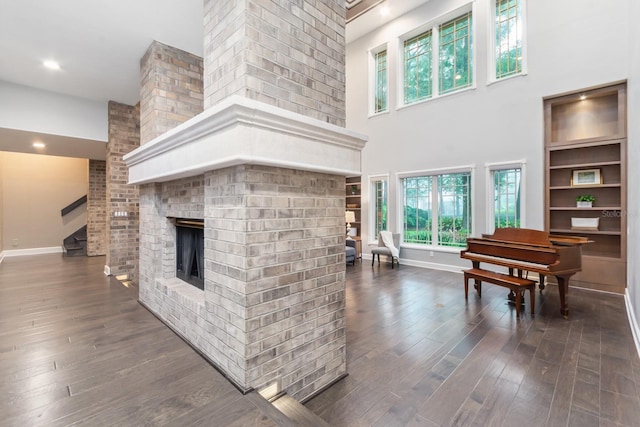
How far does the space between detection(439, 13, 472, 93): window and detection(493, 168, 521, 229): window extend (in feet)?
6.52

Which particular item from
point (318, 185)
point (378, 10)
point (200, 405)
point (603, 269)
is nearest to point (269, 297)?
point (200, 405)

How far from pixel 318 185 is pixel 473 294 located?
3.44 meters

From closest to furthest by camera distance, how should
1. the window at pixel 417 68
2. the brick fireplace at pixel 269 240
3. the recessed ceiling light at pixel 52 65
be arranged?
the brick fireplace at pixel 269 240 < the recessed ceiling light at pixel 52 65 < the window at pixel 417 68

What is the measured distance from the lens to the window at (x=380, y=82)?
23.5ft

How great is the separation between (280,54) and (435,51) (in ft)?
18.6

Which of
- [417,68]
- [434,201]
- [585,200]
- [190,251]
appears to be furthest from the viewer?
[417,68]

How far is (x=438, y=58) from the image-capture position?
6.18m

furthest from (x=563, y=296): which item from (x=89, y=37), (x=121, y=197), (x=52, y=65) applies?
(x=52, y=65)

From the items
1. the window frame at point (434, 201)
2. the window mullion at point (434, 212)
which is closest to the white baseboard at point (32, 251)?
the window frame at point (434, 201)

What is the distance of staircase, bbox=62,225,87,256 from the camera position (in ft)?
25.4

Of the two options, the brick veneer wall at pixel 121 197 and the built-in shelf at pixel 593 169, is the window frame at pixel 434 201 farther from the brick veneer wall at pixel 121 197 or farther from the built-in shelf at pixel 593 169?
the brick veneer wall at pixel 121 197

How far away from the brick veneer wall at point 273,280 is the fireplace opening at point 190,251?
0.55 metres

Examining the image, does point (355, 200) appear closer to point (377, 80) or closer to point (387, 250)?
point (387, 250)

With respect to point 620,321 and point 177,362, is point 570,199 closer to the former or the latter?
point 620,321
